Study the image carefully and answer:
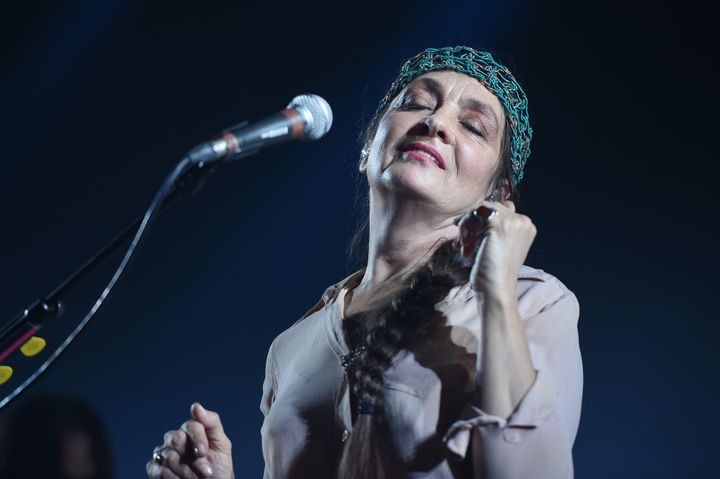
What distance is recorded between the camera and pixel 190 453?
1.57 m

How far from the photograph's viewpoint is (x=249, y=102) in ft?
11.3

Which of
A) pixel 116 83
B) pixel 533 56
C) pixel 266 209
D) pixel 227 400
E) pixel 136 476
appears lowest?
pixel 136 476

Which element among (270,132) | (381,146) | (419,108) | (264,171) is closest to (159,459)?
(270,132)

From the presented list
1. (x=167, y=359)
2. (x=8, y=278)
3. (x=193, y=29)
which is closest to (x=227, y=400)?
(x=167, y=359)

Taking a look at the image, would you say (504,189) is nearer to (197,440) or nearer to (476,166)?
(476,166)

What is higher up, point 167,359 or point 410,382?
point 410,382

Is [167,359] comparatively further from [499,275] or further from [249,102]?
[499,275]

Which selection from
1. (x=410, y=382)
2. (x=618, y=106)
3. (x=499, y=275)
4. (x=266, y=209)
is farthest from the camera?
(x=266, y=209)

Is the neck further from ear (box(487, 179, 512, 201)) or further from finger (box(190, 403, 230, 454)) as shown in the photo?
finger (box(190, 403, 230, 454))

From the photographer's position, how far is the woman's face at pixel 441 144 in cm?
170

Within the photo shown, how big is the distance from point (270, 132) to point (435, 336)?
21.1 inches

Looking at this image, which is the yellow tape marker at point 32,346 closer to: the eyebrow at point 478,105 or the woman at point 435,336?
the woman at point 435,336

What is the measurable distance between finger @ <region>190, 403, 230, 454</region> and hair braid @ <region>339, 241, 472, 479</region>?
Answer: 327mm

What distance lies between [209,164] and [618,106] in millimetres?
2096
